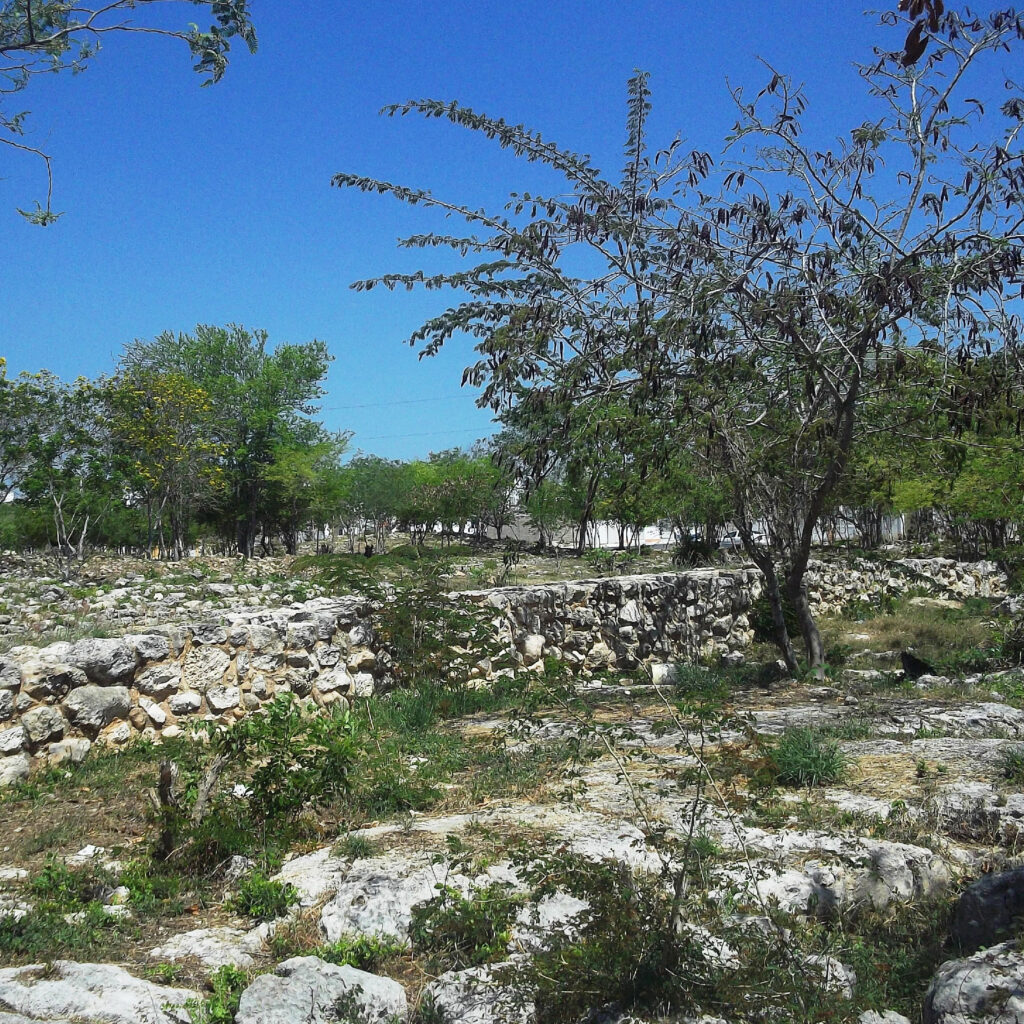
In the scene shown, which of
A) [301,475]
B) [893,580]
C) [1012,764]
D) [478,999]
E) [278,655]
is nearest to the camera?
[478,999]

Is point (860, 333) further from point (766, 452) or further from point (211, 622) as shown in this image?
point (211, 622)

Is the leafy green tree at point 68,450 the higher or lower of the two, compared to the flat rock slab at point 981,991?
higher

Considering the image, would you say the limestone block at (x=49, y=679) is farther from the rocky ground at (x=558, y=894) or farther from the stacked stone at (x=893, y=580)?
the stacked stone at (x=893, y=580)

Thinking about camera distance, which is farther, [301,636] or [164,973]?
[301,636]

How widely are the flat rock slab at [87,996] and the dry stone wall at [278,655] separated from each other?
107 inches

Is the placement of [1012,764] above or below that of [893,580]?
below

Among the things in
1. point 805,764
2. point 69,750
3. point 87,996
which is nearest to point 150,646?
point 69,750

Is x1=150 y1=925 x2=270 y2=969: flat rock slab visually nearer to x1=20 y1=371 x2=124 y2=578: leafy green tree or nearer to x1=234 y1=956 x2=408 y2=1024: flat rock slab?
x1=234 y1=956 x2=408 y2=1024: flat rock slab

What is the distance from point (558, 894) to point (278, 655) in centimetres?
425

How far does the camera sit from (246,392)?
146 feet

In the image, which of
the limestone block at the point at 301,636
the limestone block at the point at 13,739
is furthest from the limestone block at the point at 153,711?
the limestone block at the point at 301,636

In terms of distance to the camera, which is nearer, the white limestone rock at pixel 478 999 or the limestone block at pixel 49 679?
the white limestone rock at pixel 478 999

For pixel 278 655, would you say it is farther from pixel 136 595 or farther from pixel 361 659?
pixel 136 595

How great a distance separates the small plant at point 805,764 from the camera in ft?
18.5
